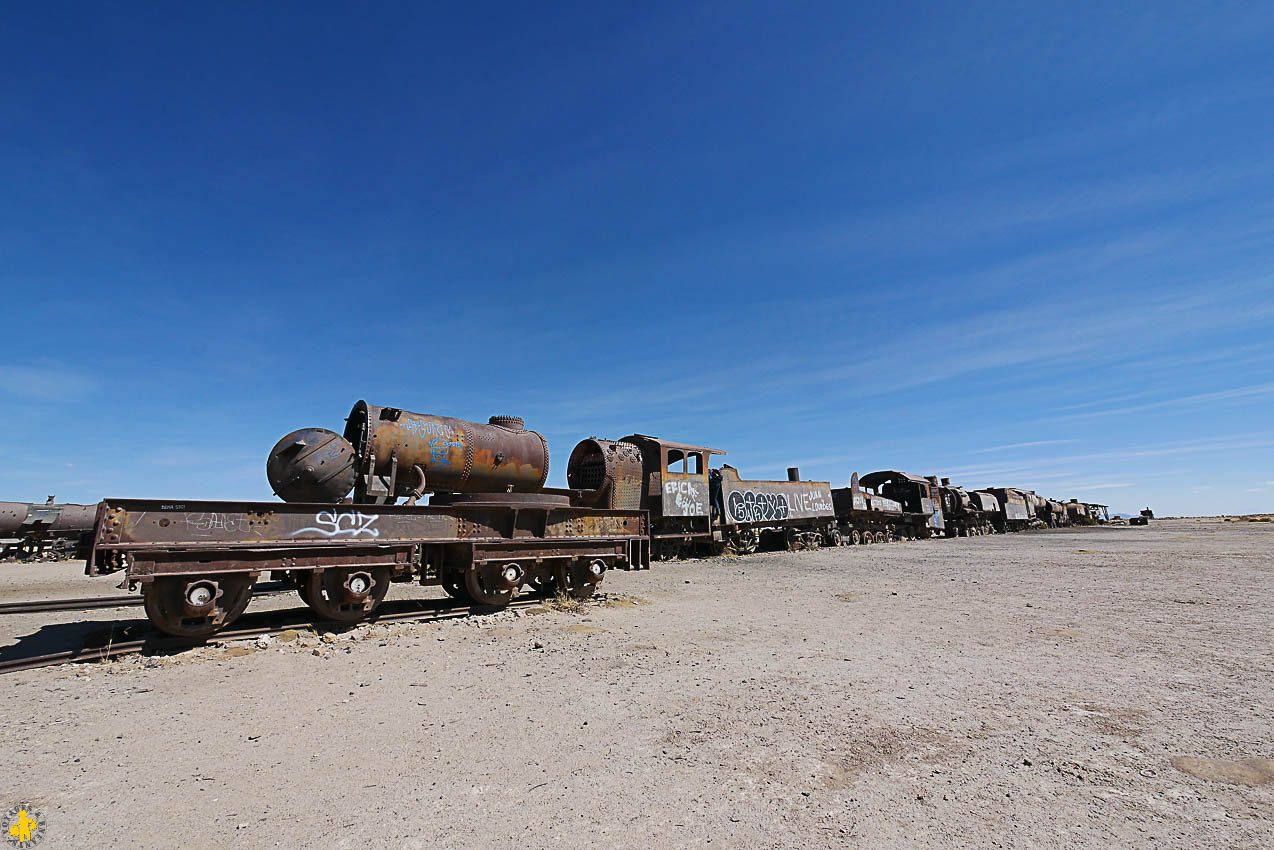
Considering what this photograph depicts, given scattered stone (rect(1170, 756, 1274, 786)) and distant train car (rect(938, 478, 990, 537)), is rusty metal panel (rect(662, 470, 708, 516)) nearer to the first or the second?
scattered stone (rect(1170, 756, 1274, 786))

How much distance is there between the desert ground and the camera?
2.99 metres

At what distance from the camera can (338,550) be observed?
751cm

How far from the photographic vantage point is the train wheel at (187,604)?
6461 millimetres

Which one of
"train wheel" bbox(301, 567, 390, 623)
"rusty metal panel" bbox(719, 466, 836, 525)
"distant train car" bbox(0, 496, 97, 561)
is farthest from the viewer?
"rusty metal panel" bbox(719, 466, 836, 525)

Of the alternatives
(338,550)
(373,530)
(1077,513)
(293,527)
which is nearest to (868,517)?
(373,530)

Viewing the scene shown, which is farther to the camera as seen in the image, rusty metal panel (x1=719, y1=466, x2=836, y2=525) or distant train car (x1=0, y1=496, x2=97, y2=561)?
rusty metal panel (x1=719, y1=466, x2=836, y2=525)

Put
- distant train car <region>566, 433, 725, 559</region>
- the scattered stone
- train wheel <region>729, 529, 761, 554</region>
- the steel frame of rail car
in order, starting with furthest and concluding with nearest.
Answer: train wheel <region>729, 529, 761, 554</region>, distant train car <region>566, 433, 725, 559</region>, the steel frame of rail car, the scattered stone

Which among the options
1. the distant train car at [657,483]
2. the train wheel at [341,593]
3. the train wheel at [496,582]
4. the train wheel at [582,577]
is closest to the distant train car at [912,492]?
the distant train car at [657,483]

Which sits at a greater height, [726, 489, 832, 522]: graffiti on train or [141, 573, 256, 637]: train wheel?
[726, 489, 832, 522]: graffiti on train

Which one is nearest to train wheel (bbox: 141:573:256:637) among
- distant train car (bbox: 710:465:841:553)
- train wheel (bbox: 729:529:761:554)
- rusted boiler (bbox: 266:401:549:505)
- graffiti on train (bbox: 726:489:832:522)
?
rusted boiler (bbox: 266:401:549:505)

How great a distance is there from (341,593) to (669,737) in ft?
17.6

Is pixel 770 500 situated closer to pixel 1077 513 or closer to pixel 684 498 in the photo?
pixel 684 498

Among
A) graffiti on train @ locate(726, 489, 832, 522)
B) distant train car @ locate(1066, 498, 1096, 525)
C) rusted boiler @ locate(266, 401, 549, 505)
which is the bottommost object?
distant train car @ locate(1066, 498, 1096, 525)

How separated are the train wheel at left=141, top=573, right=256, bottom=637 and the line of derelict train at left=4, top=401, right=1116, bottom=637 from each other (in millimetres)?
13
